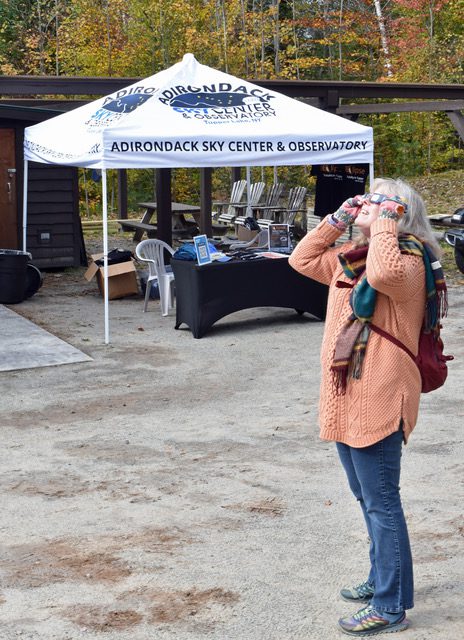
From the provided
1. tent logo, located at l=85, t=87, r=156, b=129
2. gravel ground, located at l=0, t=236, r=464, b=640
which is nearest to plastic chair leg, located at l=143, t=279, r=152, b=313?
tent logo, located at l=85, t=87, r=156, b=129

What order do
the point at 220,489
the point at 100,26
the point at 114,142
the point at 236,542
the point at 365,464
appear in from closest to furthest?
1. the point at 365,464
2. the point at 236,542
3. the point at 220,489
4. the point at 114,142
5. the point at 100,26

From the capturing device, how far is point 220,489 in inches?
229

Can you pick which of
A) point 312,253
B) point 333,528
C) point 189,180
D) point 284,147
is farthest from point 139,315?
point 189,180

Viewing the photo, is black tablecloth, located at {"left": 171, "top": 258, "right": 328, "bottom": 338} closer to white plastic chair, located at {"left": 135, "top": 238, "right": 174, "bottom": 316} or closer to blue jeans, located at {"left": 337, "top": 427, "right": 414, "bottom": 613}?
white plastic chair, located at {"left": 135, "top": 238, "right": 174, "bottom": 316}

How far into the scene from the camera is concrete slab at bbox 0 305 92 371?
9336 millimetres

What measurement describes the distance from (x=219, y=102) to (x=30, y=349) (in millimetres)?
3699

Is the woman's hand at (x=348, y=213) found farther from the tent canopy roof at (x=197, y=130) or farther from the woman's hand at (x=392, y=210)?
the tent canopy roof at (x=197, y=130)

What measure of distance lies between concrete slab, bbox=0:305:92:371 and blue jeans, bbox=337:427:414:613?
5.82 metres

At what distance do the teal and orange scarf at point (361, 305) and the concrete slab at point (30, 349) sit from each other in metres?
5.86

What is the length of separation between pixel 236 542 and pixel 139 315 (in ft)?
23.4

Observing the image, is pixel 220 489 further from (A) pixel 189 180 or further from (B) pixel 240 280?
(A) pixel 189 180

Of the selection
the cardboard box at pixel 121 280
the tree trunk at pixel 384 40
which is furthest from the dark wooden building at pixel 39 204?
the tree trunk at pixel 384 40

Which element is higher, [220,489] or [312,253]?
[312,253]

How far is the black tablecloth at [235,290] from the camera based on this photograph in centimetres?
1050
